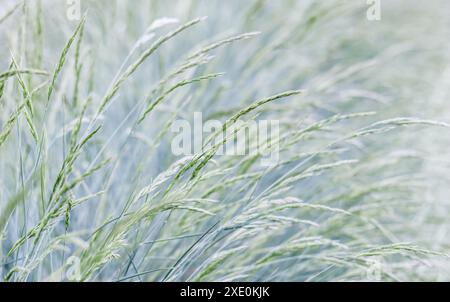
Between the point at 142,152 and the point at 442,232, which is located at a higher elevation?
the point at 142,152

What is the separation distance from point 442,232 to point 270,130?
0.36m

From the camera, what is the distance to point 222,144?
0.78 metres

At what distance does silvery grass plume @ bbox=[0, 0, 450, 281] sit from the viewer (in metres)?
0.83

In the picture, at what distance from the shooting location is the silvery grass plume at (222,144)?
83cm

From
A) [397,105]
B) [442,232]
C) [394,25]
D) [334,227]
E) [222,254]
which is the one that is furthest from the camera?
[394,25]

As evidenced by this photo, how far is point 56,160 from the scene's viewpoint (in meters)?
1.17

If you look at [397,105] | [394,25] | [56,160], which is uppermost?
[394,25]
